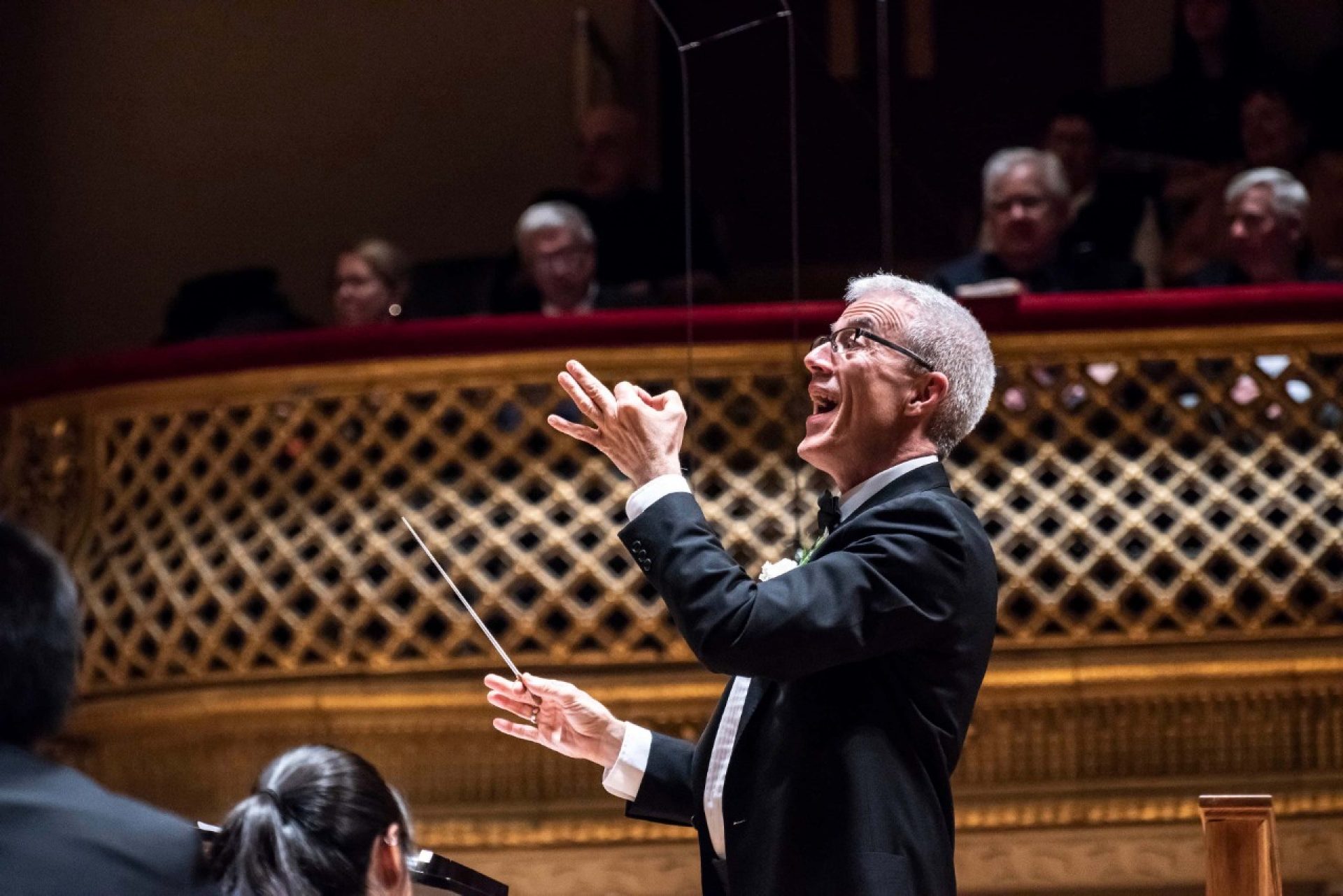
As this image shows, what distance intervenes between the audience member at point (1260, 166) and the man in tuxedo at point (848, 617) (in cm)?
275

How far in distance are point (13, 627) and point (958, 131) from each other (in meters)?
5.06

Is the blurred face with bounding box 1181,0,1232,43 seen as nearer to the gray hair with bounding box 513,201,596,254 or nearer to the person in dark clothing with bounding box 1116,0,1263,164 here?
the person in dark clothing with bounding box 1116,0,1263,164

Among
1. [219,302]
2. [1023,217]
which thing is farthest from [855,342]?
[219,302]

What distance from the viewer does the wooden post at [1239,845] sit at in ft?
7.86

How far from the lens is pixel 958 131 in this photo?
Answer: 621cm

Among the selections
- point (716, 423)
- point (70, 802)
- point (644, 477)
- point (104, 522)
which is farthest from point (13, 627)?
point (104, 522)

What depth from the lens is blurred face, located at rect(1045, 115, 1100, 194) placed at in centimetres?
505

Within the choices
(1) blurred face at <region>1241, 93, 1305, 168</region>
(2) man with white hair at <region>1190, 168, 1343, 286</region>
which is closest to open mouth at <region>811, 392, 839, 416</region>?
(2) man with white hair at <region>1190, 168, 1343, 286</region>

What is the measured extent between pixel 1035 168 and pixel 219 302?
2238 mm

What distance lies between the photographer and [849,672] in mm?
2125

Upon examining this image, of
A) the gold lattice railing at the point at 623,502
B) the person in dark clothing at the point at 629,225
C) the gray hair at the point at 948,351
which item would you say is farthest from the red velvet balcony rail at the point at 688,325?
the gray hair at the point at 948,351

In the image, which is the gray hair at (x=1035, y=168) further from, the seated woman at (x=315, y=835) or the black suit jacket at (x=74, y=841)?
the black suit jacket at (x=74, y=841)

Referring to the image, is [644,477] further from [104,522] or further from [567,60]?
[567,60]

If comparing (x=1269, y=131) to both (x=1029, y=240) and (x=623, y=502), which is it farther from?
(x=623, y=502)
